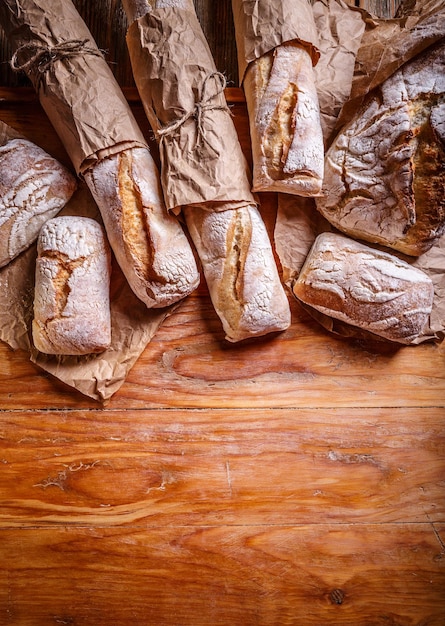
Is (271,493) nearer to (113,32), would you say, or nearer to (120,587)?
(120,587)

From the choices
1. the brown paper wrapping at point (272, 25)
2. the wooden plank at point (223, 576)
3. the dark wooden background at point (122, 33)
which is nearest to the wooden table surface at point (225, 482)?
the wooden plank at point (223, 576)

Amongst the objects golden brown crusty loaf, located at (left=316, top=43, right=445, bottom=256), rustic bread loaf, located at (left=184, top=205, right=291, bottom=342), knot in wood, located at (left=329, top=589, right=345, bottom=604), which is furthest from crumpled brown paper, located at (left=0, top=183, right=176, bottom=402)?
knot in wood, located at (left=329, top=589, right=345, bottom=604)

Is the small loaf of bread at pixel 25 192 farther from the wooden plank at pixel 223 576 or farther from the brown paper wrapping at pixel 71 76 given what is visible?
the wooden plank at pixel 223 576

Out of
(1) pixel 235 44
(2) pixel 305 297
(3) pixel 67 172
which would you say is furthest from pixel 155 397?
(1) pixel 235 44

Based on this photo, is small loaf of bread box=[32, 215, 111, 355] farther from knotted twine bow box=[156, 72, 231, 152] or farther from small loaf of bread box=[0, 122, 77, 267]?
knotted twine bow box=[156, 72, 231, 152]

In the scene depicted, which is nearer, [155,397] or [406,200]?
[406,200]
